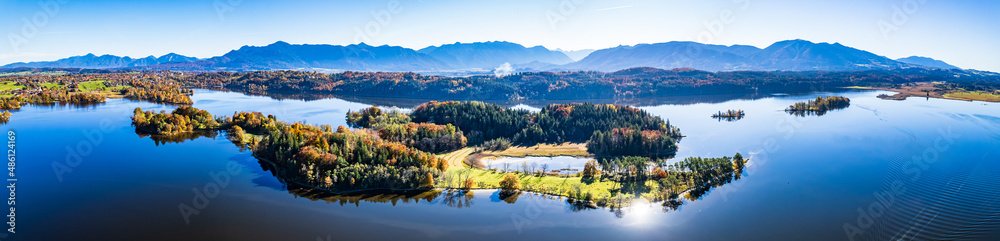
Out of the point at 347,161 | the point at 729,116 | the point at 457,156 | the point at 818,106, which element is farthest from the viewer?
the point at 818,106

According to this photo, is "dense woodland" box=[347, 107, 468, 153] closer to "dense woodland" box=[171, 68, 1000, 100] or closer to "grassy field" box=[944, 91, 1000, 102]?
"dense woodland" box=[171, 68, 1000, 100]

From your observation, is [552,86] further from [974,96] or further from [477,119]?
[974,96]

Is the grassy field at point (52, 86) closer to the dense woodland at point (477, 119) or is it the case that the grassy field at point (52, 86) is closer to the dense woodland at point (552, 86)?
the dense woodland at point (552, 86)

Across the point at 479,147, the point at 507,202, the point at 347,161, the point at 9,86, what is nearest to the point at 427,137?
the point at 479,147

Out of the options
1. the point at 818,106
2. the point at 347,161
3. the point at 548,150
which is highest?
the point at 818,106

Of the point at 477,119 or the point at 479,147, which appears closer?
the point at 479,147

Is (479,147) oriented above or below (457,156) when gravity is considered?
above
